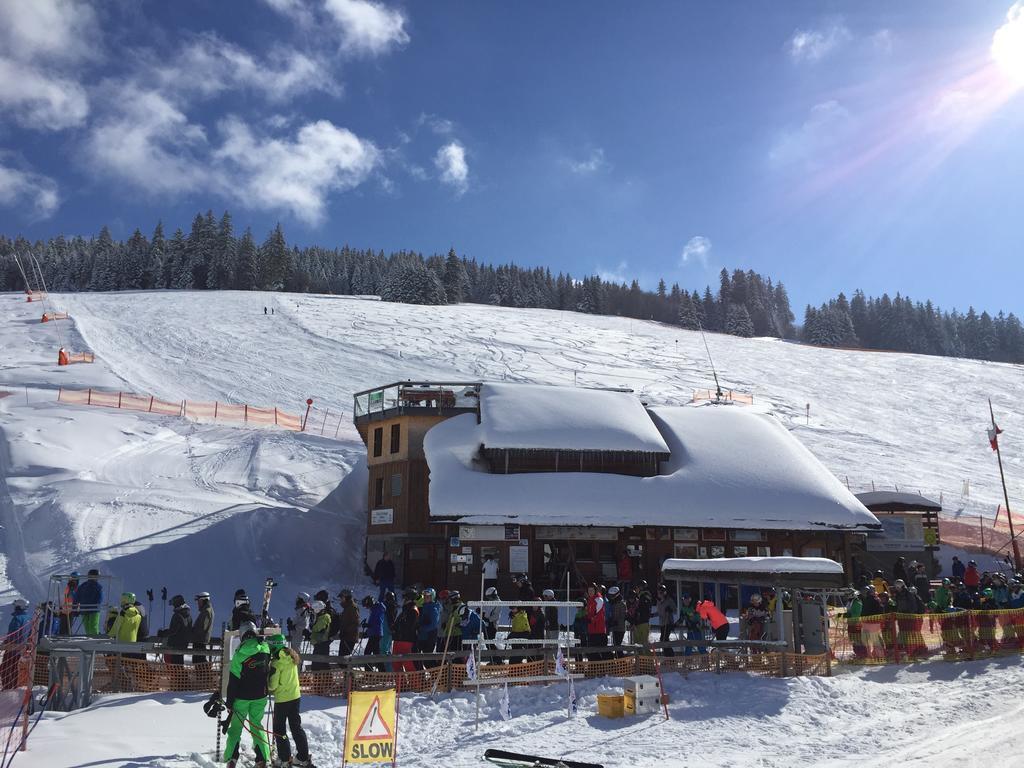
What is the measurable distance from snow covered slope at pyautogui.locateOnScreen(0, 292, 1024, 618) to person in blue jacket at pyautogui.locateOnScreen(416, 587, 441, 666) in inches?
385

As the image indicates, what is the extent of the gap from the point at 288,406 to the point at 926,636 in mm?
32427

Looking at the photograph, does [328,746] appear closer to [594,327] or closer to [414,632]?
[414,632]

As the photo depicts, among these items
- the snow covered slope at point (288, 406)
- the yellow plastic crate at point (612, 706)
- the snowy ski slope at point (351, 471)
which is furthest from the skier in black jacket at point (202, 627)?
the snow covered slope at point (288, 406)

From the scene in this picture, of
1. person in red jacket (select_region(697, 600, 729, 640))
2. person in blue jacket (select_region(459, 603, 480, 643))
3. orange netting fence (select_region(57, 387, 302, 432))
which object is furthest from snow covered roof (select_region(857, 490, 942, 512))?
orange netting fence (select_region(57, 387, 302, 432))

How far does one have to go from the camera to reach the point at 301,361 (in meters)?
52.2

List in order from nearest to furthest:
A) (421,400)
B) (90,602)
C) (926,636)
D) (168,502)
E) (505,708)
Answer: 1. (505,708)
2. (90,602)
3. (926,636)
4. (168,502)
5. (421,400)

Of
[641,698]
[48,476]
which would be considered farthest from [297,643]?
[48,476]

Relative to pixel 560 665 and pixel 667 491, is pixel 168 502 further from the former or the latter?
pixel 560 665

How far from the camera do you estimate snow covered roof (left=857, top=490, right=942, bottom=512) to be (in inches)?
1115

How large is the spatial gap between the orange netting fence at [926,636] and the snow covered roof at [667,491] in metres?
7.99

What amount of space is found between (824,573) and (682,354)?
173 feet

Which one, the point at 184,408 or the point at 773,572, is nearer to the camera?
the point at 773,572

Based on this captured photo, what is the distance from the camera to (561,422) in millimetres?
26922

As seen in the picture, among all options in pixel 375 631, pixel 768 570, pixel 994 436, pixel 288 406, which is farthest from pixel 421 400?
pixel 994 436
